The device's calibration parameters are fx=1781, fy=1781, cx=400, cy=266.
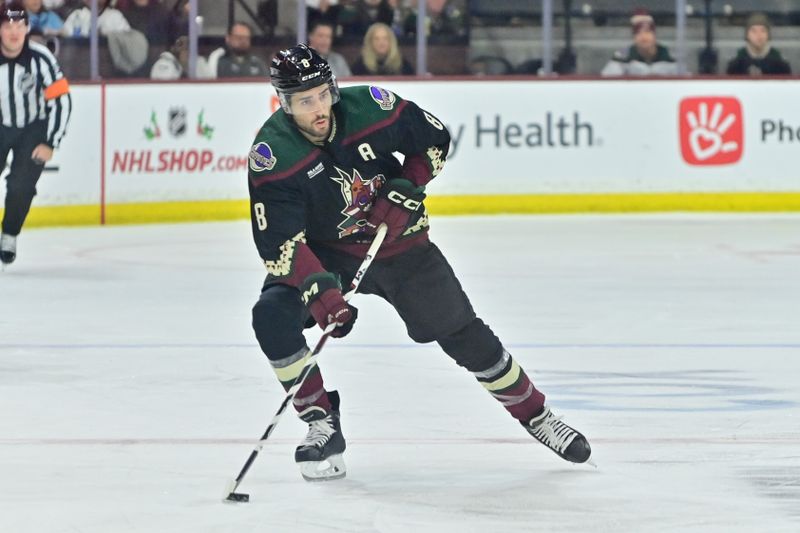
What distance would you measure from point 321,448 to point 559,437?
0.59 meters

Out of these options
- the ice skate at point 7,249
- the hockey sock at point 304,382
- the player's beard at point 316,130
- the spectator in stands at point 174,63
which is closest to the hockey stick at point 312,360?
the hockey sock at point 304,382

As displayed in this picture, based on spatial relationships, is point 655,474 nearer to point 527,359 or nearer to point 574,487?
point 574,487

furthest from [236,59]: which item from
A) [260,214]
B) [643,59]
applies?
[260,214]

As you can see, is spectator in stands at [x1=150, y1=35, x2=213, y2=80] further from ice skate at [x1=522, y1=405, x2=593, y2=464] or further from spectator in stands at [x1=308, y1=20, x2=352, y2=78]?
ice skate at [x1=522, y1=405, x2=593, y2=464]

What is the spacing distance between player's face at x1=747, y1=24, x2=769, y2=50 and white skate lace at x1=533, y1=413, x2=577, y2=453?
9.00 metres

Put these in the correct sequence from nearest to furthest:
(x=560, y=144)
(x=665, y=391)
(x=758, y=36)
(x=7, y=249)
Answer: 1. (x=665, y=391)
2. (x=7, y=249)
3. (x=560, y=144)
4. (x=758, y=36)

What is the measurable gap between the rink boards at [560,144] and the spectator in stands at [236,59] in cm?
14

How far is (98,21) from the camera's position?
40.0 ft

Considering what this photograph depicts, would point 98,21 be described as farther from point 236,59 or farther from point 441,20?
Answer: point 441,20

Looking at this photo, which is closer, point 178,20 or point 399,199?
point 399,199

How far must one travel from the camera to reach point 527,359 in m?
6.16

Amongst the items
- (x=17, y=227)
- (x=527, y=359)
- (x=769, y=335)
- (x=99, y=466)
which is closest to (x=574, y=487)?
(x=99, y=466)

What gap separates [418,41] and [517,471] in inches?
344

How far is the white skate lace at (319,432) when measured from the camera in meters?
4.19
